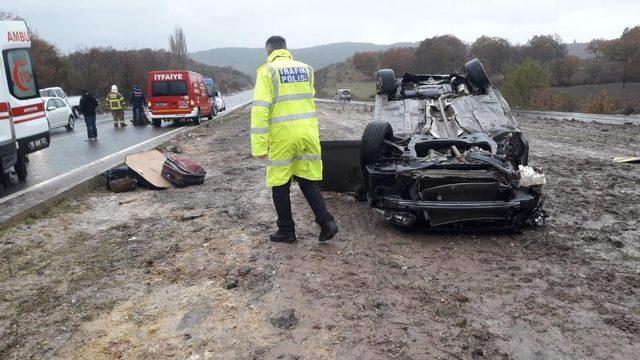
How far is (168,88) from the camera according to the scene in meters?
18.0

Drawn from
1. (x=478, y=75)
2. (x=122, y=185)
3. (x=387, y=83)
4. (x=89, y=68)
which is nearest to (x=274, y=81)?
(x=387, y=83)

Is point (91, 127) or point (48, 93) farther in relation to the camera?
point (48, 93)

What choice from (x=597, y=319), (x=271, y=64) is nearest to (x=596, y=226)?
(x=597, y=319)

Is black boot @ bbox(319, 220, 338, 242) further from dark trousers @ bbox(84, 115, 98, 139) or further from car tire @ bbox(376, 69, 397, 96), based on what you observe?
dark trousers @ bbox(84, 115, 98, 139)

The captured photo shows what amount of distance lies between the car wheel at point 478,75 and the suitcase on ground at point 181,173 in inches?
162

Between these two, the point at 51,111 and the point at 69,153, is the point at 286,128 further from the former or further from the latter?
the point at 51,111

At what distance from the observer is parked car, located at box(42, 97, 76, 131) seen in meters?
16.8

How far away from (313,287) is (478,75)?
14.4ft

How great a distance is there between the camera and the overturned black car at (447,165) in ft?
14.2

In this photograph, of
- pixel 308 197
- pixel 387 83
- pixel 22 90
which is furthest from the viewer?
pixel 22 90

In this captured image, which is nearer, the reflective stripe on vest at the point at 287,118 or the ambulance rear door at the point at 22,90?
the reflective stripe on vest at the point at 287,118

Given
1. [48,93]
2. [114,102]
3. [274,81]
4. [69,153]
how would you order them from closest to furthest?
[274,81] < [69,153] < [114,102] < [48,93]

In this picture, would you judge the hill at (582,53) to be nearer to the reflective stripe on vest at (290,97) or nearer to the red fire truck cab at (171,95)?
the red fire truck cab at (171,95)

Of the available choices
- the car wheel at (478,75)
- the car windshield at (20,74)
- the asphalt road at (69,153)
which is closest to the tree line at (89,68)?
the asphalt road at (69,153)
